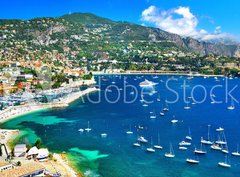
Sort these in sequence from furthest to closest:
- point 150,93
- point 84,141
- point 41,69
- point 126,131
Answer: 1. point 41,69
2. point 150,93
3. point 126,131
4. point 84,141

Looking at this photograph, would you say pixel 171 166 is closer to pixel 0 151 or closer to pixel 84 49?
pixel 0 151

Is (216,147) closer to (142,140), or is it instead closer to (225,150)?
(225,150)

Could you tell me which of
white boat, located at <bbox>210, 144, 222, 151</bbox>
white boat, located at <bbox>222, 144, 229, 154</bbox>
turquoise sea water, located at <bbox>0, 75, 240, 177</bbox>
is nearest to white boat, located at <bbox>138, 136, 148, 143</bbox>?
turquoise sea water, located at <bbox>0, 75, 240, 177</bbox>

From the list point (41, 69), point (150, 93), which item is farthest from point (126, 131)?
point (41, 69)

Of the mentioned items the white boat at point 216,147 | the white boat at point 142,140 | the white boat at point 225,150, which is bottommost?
the white boat at point 225,150

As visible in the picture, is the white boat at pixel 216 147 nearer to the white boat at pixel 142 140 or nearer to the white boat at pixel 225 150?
the white boat at pixel 225 150

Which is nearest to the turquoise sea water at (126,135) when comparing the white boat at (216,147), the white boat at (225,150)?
the white boat at (225,150)

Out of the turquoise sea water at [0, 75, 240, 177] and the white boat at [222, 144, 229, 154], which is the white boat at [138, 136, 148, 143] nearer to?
the turquoise sea water at [0, 75, 240, 177]

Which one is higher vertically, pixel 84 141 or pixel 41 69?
pixel 41 69

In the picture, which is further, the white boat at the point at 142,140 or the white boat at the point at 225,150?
the white boat at the point at 142,140
